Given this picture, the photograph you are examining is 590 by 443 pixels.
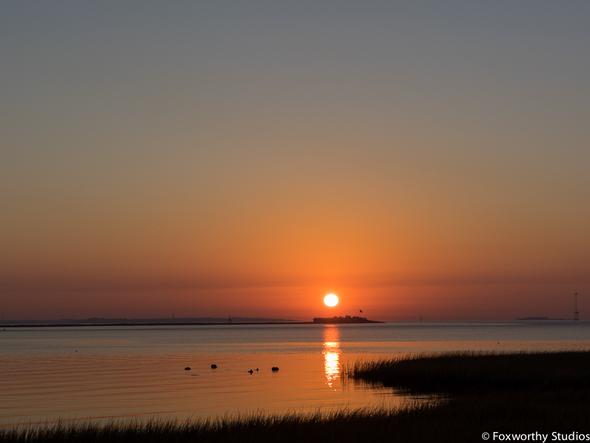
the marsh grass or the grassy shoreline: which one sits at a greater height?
the marsh grass

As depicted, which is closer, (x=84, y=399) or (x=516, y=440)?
(x=516, y=440)

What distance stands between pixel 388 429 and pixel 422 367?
27.1m

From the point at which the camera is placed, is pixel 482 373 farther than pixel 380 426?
Yes

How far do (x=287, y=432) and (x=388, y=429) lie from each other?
3.51 m

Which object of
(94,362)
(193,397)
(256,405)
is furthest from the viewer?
(94,362)

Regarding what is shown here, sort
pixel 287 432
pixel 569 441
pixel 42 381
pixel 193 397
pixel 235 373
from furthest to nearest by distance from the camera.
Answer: pixel 235 373 → pixel 42 381 → pixel 193 397 → pixel 287 432 → pixel 569 441

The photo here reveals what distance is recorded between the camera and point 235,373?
69125 mm

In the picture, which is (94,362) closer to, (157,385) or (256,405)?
(157,385)

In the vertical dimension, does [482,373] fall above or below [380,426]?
above

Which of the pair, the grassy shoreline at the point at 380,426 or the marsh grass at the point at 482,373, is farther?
the marsh grass at the point at 482,373

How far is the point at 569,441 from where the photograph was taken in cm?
2547

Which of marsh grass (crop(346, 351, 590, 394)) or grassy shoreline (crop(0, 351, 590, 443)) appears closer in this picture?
grassy shoreline (crop(0, 351, 590, 443))

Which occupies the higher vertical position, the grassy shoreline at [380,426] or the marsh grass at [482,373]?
the marsh grass at [482,373]

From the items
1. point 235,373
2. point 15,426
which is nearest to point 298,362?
point 235,373
